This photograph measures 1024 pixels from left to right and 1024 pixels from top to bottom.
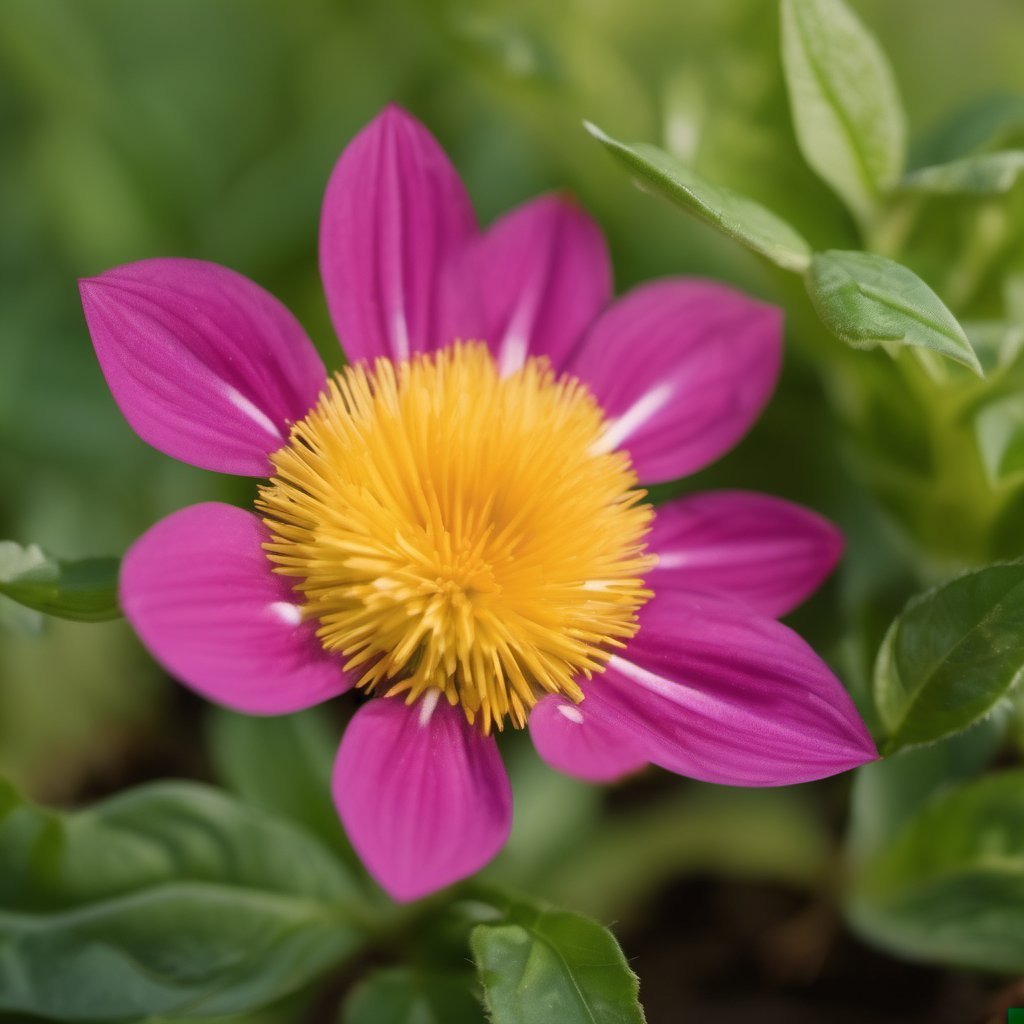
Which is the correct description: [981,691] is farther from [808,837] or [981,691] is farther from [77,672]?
[77,672]

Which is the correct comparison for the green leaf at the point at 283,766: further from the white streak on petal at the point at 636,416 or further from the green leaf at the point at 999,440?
the green leaf at the point at 999,440

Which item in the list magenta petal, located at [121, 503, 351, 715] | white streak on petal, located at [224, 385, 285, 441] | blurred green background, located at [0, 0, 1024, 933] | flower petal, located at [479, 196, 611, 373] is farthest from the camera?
blurred green background, located at [0, 0, 1024, 933]

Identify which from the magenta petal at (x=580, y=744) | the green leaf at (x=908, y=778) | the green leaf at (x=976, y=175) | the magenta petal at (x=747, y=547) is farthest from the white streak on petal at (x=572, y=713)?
the green leaf at (x=976, y=175)

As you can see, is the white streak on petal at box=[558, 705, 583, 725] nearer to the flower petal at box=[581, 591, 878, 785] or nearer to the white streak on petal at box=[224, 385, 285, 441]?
the flower petal at box=[581, 591, 878, 785]

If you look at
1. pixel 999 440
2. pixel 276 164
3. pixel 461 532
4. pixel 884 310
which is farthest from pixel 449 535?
pixel 276 164

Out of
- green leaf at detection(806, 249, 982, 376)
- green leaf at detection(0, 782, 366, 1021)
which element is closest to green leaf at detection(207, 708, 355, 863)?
green leaf at detection(0, 782, 366, 1021)

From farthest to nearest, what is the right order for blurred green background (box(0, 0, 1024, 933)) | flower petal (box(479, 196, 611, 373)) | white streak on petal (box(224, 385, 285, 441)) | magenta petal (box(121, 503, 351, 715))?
blurred green background (box(0, 0, 1024, 933)) → flower petal (box(479, 196, 611, 373)) → white streak on petal (box(224, 385, 285, 441)) → magenta petal (box(121, 503, 351, 715))
